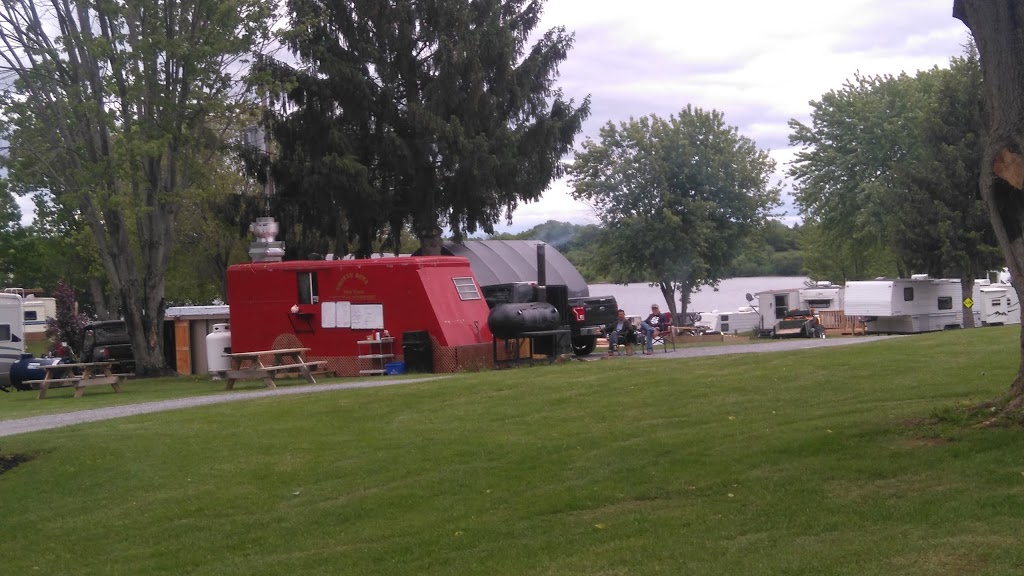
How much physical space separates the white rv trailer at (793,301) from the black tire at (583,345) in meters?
19.6

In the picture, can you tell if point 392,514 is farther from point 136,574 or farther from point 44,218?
point 44,218

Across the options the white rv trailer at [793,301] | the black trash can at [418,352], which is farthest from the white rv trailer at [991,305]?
the black trash can at [418,352]

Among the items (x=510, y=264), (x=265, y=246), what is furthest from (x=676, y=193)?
(x=265, y=246)

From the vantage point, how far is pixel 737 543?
6.80m

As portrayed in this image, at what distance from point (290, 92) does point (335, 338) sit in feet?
39.1

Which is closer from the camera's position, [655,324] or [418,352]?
[418,352]

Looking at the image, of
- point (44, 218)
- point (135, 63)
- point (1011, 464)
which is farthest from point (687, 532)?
point (44, 218)

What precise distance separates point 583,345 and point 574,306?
1.30 m

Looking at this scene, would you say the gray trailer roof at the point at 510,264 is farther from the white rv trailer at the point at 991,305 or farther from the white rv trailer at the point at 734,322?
the white rv trailer at the point at 991,305

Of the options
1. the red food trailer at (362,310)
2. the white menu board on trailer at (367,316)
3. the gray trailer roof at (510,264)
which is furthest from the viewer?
the gray trailer roof at (510,264)

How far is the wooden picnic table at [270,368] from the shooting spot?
2055 centimetres

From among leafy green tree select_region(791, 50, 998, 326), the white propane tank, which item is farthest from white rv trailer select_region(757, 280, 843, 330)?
the white propane tank

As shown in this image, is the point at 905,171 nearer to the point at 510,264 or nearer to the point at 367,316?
the point at 510,264

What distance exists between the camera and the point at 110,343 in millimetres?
33438
